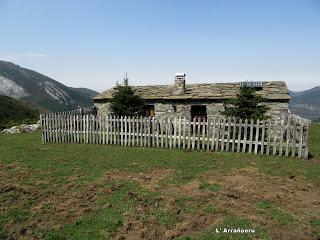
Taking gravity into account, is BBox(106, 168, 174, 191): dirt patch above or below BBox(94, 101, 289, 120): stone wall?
below

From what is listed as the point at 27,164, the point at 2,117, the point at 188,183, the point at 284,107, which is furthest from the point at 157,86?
the point at 2,117

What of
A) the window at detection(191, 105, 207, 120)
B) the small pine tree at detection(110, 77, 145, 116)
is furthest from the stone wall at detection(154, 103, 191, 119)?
the small pine tree at detection(110, 77, 145, 116)

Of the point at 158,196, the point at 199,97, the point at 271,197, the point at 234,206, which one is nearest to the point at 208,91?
the point at 199,97

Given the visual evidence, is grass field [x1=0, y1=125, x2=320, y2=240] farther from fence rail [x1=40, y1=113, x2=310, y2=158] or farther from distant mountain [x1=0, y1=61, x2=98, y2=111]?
distant mountain [x1=0, y1=61, x2=98, y2=111]

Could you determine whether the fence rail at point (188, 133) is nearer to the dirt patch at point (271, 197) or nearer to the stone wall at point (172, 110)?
the dirt patch at point (271, 197)

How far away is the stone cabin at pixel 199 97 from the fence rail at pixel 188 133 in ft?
8.03

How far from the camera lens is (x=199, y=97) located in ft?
62.4

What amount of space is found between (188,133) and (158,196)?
6724 millimetres

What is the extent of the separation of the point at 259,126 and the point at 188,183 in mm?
5595

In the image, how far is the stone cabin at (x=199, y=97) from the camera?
1781 cm

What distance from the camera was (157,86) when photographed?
22.9 m

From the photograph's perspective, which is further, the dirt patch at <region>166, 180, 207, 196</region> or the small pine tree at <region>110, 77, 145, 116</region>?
the small pine tree at <region>110, 77, 145, 116</region>

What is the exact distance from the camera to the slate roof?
18364 mm

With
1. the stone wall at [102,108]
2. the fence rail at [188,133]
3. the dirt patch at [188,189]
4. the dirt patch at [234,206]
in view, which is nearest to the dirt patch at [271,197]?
the dirt patch at [234,206]
